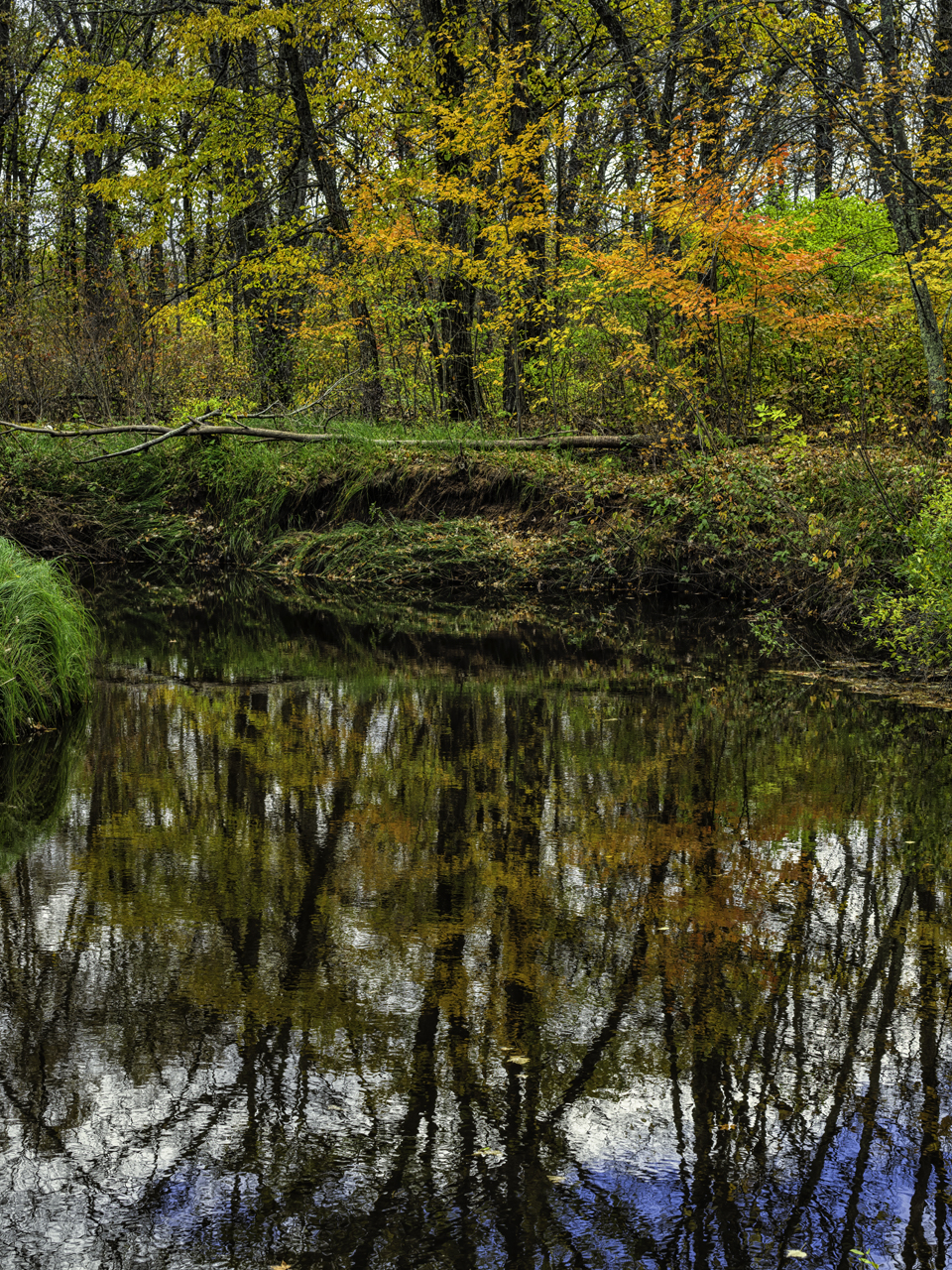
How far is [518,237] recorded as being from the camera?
18.4m

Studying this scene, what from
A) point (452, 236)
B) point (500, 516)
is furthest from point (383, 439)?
point (452, 236)

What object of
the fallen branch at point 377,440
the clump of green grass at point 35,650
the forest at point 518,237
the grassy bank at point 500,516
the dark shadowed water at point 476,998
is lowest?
the dark shadowed water at point 476,998

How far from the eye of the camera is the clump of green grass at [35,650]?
8094 millimetres

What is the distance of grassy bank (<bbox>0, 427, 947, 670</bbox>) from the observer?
13.1 m

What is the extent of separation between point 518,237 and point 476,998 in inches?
631

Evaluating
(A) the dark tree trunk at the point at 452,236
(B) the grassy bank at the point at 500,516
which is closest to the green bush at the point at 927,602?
(B) the grassy bank at the point at 500,516

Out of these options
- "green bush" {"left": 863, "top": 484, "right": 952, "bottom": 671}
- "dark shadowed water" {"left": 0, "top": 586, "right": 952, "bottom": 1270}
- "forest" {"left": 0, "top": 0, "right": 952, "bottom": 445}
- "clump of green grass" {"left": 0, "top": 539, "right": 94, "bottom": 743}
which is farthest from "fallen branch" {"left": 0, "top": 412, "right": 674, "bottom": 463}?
"dark shadowed water" {"left": 0, "top": 586, "right": 952, "bottom": 1270}

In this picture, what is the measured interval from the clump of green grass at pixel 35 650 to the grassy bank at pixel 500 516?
6358 millimetres

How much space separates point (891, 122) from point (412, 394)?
968cm

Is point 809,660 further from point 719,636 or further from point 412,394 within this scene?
point 412,394

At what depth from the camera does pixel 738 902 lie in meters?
5.13

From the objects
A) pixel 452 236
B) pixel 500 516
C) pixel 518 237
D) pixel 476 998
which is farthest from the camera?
pixel 452 236

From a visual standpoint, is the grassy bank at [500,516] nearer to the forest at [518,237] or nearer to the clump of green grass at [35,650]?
the forest at [518,237]

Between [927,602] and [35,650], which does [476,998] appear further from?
[927,602]
